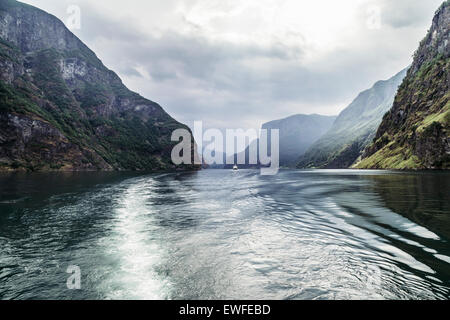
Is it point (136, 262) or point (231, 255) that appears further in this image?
point (231, 255)

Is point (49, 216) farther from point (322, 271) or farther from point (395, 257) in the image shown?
point (395, 257)

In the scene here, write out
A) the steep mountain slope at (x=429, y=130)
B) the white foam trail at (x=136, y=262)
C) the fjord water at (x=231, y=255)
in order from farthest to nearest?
the steep mountain slope at (x=429, y=130)
the white foam trail at (x=136, y=262)
the fjord water at (x=231, y=255)

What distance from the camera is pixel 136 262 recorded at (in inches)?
512

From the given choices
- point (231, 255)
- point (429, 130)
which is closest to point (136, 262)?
point (231, 255)

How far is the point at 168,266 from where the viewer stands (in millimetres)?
12211

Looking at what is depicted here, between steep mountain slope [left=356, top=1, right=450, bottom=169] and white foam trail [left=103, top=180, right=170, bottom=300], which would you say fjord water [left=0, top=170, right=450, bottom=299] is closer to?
white foam trail [left=103, top=180, right=170, bottom=300]

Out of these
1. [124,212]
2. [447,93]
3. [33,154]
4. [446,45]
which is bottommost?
[124,212]

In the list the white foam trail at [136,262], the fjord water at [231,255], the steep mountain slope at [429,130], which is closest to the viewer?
the fjord water at [231,255]

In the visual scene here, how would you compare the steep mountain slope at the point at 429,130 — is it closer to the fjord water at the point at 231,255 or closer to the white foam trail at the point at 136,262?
the fjord water at the point at 231,255

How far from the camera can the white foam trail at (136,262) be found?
9.66 metres

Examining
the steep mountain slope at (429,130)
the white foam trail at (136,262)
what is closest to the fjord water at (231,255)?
the white foam trail at (136,262)

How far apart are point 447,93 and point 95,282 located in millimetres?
237892

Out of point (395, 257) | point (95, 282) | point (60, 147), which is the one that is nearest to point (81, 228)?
point (95, 282)

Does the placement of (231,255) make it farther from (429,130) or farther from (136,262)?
(429,130)
